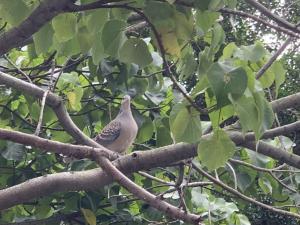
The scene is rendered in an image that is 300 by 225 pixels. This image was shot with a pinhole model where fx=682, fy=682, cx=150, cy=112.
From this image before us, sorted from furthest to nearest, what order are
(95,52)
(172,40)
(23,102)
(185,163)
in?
(23,102)
(185,163)
(95,52)
(172,40)

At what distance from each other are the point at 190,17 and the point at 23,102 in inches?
73.7

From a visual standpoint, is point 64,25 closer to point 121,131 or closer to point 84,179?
point 84,179

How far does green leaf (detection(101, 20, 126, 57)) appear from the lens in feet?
6.42

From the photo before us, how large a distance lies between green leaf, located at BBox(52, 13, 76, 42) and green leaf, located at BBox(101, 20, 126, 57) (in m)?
0.23

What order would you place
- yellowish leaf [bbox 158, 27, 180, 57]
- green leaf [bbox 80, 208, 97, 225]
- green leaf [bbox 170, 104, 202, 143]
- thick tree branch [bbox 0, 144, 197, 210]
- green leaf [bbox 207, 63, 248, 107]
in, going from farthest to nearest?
green leaf [bbox 80, 208, 97, 225], thick tree branch [bbox 0, 144, 197, 210], yellowish leaf [bbox 158, 27, 180, 57], green leaf [bbox 170, 104, 202, 143], green leaf [bbox 207, 63, 248, 107]

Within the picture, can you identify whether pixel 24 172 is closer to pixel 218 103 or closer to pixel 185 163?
pixel 185 163

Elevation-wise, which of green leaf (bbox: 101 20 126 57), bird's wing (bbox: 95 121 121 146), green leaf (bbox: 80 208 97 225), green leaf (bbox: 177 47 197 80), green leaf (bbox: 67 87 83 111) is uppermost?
green leaf (bbox: 101 20 126 57)

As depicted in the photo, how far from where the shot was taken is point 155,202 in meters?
1.97

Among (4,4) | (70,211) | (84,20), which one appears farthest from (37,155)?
(4,4)

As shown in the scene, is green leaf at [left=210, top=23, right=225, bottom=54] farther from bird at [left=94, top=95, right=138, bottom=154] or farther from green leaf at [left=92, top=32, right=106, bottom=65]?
bird at [left=94, top=95, right=138, bottom=154]

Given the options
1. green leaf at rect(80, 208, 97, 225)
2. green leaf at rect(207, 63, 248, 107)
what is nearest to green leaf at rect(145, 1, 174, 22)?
green leaf at rect(207, 63, 248, 107)

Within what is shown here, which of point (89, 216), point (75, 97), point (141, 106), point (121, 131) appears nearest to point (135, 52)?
point (75, 97)

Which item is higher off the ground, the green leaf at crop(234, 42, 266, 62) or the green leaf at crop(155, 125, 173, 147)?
the green leaf at crop(234, 42, 266, 62)

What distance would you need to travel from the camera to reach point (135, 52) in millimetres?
1968
